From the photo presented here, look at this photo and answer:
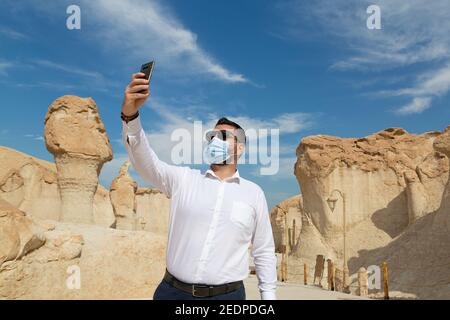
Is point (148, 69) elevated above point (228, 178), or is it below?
above

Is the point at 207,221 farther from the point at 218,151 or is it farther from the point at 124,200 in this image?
the point at 124,200

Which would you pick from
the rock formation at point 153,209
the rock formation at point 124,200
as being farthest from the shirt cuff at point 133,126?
the rock formation at point 153,209

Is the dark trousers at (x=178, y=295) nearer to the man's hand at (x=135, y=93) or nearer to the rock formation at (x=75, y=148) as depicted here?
the man's hand at (x=135, y=93)

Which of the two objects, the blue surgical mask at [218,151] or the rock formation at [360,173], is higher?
the rock formation at [360,173]

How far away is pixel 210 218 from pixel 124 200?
23.0 metres

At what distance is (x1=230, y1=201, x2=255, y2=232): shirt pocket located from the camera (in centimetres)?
232

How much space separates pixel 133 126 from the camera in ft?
7.00

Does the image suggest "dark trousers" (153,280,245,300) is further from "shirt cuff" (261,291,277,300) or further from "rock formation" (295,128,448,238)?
"rock formation" (295,128,448,238)

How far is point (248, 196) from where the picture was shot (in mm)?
2422

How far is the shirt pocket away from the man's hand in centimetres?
76

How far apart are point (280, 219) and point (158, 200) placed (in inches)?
452

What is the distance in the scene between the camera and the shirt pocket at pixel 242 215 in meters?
2.32

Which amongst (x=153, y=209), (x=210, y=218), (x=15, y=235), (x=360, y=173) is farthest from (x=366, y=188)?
(x=210, y=218)

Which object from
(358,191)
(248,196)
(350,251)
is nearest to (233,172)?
(248,196)
